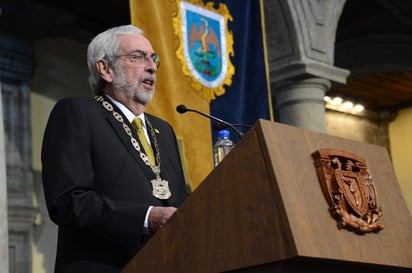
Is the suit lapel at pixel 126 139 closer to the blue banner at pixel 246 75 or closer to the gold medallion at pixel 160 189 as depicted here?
the gold medallion at pixel 160 189

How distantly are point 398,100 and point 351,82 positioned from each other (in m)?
1.42

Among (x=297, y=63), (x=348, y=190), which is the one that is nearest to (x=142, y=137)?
(x=348, y=190)

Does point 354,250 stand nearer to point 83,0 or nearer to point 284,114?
point 284,114

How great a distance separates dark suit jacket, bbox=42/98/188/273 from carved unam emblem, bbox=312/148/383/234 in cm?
60

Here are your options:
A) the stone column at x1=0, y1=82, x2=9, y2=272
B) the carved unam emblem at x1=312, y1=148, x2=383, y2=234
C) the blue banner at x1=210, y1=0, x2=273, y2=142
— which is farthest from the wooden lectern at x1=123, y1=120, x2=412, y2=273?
the blue banner at x1=210, y1=0, x2=273, y2=142

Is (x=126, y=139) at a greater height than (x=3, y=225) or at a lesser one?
lesser

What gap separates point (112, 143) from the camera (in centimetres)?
307

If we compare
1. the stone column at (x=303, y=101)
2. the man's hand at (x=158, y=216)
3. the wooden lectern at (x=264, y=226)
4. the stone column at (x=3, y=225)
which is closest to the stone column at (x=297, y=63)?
the stone column at (x=303, y=101)

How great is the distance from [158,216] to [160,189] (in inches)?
11.8

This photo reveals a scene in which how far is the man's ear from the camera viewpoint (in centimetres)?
327

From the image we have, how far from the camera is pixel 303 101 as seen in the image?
746cm

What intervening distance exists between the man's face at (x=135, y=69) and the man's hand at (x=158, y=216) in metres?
→ 0.58

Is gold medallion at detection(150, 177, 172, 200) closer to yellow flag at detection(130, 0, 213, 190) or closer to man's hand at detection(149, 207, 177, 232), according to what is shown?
man's hand at detection(149, 207, 177, 232)

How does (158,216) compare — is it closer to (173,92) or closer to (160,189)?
(160,189)
